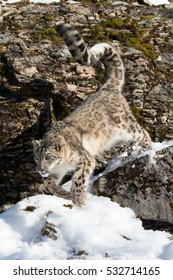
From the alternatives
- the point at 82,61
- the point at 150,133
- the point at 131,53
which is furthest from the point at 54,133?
the point at 131,53

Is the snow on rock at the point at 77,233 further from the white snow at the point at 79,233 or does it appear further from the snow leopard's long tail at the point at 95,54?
the snow leopard's long tail at the point at 95,54

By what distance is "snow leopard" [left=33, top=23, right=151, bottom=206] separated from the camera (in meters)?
11.2

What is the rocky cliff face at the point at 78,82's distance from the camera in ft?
37.2

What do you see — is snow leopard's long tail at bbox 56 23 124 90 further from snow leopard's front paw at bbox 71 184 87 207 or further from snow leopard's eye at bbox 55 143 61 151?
snow leopard's front paw at bbox 71 184 87 207

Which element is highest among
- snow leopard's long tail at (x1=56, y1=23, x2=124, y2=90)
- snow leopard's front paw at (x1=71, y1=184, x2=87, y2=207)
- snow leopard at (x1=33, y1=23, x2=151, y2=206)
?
snow leopard's long tail at (x1=56, y1=23, x2=124, y2=90)

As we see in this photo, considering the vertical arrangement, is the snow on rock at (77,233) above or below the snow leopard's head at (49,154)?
below

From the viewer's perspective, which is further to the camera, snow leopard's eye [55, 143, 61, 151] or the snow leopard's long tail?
the snow leopard's long tail

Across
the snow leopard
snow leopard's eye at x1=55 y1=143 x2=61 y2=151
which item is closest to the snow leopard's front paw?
the snow leopard

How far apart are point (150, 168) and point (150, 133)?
3.46 metres

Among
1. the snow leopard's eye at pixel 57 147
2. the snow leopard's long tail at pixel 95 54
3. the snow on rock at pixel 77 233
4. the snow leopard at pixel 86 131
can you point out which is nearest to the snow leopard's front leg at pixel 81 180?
the snow leopard at pixel 86 131

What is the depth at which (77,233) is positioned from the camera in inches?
380

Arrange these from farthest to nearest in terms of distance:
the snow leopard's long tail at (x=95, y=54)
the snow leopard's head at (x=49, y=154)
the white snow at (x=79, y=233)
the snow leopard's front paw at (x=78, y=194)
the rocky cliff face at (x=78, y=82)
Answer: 1. the snow leopard's long tail at (x=95, y=54)
2. the rocky cliff face at (x=78, y=82)
3. the snow leopard's head at (x=49, y=154)
4. the snow leopard's front paw at (x=78, y=194)
5. the white snow at (x=79, y=233)
